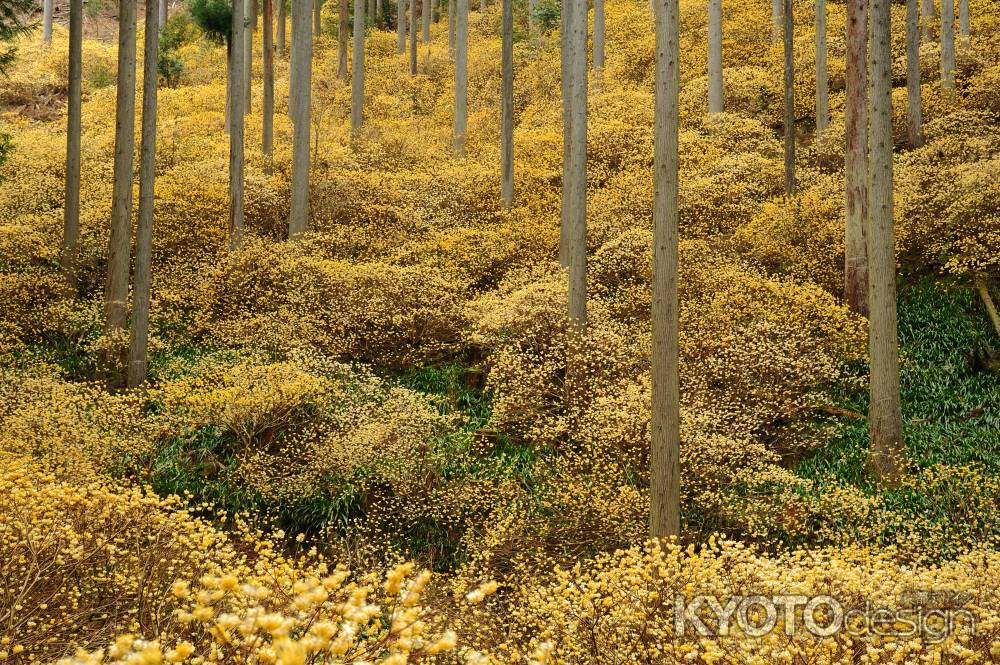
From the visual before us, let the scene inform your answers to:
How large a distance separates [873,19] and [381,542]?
8.23m

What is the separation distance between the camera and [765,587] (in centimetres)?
407

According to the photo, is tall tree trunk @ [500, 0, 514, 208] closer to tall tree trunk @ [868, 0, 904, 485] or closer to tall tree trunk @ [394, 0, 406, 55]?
tall tree trunk @ [868, 0, 904, 485]

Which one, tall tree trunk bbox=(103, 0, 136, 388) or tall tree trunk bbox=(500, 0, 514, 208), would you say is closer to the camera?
tall tree trunk bbox=(103, 0, 136, 388)

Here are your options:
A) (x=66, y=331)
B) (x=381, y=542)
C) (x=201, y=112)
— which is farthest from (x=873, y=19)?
(x=201, y=112)

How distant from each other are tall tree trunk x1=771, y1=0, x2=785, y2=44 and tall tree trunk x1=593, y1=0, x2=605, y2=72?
5781 millimetres

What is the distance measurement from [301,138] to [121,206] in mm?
5082

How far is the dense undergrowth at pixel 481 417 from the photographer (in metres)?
3.98

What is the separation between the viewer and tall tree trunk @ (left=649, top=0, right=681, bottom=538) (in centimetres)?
570

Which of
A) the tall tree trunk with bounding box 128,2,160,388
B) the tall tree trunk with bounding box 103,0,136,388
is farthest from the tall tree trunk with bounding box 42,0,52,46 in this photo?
the tall tree trunk with bounding box 128,2,160,388

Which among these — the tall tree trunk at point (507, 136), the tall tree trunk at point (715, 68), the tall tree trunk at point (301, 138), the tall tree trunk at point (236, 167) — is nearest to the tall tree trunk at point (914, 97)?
the tall tree trunk at point (715, 68)

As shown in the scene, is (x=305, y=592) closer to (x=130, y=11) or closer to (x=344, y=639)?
(x=344, y=639)

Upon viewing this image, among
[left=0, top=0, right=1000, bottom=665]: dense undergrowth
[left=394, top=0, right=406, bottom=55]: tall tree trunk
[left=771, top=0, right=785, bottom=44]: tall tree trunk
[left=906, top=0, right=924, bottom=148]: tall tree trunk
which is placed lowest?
[left=0, top=0, right=1000, bottom=665]: dense undergrowth

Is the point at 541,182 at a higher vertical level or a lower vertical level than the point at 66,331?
higher

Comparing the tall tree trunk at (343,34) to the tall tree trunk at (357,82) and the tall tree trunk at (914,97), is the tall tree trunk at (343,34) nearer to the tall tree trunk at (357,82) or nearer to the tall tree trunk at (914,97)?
the tall tree trunk at (357,82)
